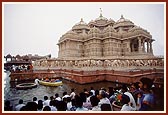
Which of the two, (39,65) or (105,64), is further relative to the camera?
(39,65)

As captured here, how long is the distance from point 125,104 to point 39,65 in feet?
25.0

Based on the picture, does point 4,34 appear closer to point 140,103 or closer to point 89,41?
point 140,103

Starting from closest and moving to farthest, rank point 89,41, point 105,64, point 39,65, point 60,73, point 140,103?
1. point 140,103
2. point 60,73
3. point 105,64
4. point 39,65
5. point 89,41

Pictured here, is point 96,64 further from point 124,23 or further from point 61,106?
point 61,106

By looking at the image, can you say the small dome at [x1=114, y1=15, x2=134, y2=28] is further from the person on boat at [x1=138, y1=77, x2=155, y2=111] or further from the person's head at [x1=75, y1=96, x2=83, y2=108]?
the person's head at [x1=75, y1=96, x2=83, y2=108]

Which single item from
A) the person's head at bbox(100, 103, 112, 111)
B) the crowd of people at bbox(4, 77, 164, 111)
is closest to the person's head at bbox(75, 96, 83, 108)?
the crowd of people at bbox(4, 77, 164, 111)

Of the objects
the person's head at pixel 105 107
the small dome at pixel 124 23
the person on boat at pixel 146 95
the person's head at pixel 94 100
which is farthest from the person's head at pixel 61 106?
the small dome at pixel 124 23

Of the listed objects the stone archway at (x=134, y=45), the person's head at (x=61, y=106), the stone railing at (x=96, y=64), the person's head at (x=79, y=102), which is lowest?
the person's head at (x=61, y=106)

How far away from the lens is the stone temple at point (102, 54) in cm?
765

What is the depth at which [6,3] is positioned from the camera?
3.70m

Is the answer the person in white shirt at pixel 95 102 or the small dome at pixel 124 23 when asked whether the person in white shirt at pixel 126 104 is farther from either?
the small dome at pixel 124 23

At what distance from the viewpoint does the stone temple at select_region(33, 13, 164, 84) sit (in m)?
7.65

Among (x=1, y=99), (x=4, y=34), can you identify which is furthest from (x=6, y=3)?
(x=1, y=99)

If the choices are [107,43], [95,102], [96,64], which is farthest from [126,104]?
[107,43]
